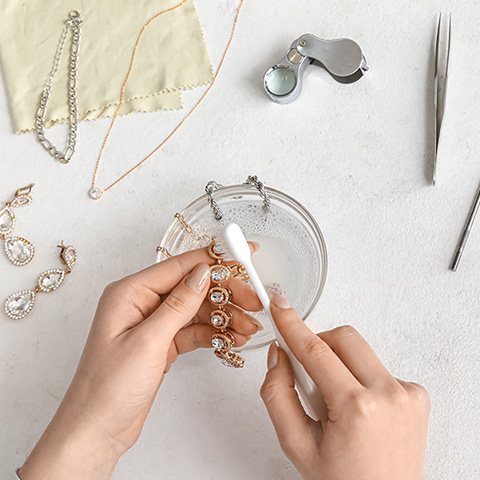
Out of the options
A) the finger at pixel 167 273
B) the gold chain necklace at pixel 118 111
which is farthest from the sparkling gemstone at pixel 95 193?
the finger at pixel 167 273

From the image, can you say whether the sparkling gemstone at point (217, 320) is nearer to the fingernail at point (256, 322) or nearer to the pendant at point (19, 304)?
the fingernail at point (256, 322)

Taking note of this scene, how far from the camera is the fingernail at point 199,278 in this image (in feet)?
2.18

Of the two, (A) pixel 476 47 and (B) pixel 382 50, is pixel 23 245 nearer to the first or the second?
(B) pixel 382 50

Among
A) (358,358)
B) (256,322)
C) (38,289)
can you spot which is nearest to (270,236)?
(256,322)

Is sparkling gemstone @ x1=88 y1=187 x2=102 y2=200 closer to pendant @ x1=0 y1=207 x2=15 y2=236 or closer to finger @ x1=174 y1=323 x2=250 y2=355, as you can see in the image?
pendant @ x1=0 y1=207 x2=15 y2=236

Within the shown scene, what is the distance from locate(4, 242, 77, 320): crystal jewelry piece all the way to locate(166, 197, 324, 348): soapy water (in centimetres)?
18

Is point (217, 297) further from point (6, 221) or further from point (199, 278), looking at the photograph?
point (6, 221)

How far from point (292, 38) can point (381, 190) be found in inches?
11.4

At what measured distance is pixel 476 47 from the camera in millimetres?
854

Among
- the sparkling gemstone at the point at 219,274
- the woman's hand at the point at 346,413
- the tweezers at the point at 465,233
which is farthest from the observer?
the tweezers at the point at 465,233

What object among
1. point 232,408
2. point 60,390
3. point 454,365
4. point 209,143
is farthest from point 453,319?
point 60,390

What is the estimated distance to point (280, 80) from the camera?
2.84 ft

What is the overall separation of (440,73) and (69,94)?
1.94 ft

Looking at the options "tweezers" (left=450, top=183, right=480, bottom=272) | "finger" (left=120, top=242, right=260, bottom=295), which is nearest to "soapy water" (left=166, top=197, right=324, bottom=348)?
"finger" (left=120, top=242, right=260, bottom=295)
